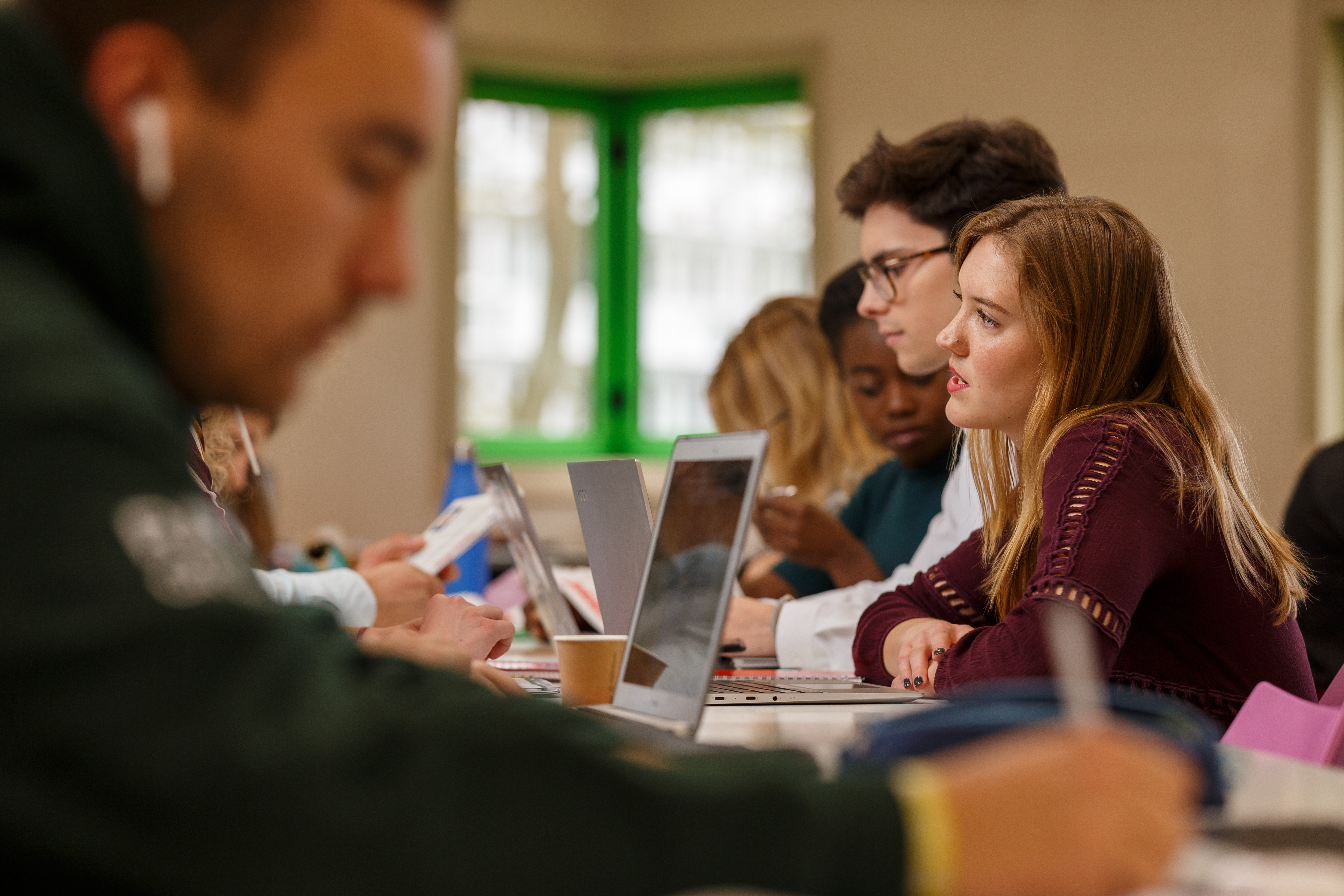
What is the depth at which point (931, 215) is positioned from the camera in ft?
7.79

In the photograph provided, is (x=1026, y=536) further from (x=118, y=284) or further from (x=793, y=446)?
(x=793, y=446)

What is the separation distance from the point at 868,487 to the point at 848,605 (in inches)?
36.9

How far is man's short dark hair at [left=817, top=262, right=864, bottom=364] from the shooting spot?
109 inches

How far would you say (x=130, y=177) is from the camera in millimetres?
573

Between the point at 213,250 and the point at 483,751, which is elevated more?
the point at 213,250

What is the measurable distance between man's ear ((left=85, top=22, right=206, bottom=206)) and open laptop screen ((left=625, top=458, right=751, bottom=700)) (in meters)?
0.59

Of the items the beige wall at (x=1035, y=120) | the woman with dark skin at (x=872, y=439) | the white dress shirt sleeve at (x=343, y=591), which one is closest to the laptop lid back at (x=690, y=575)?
the white dress shirt sleeve at (x=343, y=591)

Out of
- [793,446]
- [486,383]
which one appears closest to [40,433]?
[793,446]

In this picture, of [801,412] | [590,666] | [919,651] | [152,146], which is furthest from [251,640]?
[801,412]

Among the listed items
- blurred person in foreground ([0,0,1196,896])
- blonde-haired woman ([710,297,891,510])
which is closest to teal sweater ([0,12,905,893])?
blurred person in foreground ([0,0,1196,896])

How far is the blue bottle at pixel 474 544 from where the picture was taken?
2.93m

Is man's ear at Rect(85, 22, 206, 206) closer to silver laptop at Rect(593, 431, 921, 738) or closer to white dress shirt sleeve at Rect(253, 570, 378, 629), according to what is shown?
silver laptop at Rect(593, 431, 921, 738)

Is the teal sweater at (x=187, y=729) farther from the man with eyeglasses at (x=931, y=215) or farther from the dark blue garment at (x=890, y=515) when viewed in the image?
the dark blue garment at (x=890, y=515)

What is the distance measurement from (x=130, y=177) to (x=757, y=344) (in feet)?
9.06
